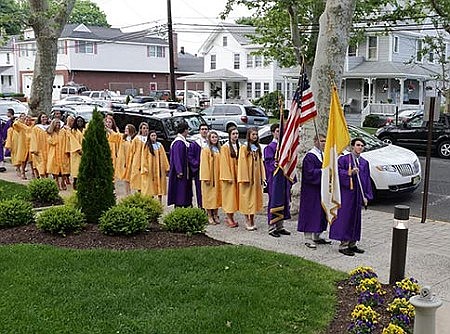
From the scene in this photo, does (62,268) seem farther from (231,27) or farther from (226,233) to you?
(231,27)

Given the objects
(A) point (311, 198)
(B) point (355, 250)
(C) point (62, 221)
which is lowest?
(B) point (355, 250)

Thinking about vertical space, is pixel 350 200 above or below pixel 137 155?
below

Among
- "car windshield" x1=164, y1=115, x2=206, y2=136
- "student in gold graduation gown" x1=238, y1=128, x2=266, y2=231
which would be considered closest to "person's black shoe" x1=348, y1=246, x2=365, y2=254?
"student in gold graduation gown" x1=238, y1=128, x2=266, y2=231

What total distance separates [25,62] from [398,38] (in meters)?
43.2

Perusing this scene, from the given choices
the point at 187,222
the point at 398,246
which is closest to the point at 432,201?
the point at 187,222

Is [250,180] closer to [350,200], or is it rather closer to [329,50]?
[350,200]

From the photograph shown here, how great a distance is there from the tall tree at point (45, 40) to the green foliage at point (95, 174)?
1098 centimetres

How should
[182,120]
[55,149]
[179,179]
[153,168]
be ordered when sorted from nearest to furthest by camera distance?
[179,179] → [153,168] → [55,149] → [182,120]

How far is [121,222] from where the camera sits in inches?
336

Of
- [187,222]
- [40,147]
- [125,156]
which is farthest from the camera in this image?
[40,147]

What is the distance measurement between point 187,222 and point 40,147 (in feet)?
24.4

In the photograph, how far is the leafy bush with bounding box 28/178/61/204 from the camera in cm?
1159

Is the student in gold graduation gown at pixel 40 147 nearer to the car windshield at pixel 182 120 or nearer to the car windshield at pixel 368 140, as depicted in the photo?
the car windshield at pixel 182 120

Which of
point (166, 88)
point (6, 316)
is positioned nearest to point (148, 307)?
point (6, 316)
